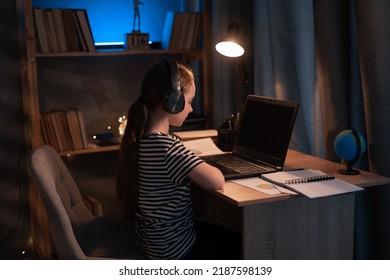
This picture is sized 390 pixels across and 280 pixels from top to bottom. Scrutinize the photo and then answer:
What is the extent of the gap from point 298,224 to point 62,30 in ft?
5.16

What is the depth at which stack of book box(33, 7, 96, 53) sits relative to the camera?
2906 mm

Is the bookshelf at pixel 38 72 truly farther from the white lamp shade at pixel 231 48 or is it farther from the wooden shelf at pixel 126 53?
the white lamp shade at pixel 231 48

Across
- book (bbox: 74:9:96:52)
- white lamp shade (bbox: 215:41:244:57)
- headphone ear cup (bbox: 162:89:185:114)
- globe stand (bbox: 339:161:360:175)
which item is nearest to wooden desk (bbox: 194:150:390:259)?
globe stand (bbox: 339:161:360:175)

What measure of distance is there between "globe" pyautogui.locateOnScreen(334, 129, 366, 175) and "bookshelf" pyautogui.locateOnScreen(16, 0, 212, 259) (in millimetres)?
1293

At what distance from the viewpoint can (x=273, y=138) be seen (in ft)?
7.77

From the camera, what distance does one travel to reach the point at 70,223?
198 cm

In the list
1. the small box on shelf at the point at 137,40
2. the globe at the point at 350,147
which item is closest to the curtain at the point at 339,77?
the globe at the point at 350,147

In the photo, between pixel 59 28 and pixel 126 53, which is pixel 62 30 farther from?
pixel 126 53

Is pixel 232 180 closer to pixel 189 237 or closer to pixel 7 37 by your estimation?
pixel 189 237

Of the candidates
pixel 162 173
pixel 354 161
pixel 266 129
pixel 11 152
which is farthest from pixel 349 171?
pixel 11 152

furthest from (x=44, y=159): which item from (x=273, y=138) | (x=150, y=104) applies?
(x=273, y=138)

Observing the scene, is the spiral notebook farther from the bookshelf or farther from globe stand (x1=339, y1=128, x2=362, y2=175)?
the bookshelf

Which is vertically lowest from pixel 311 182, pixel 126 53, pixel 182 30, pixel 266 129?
pixel 311 182
